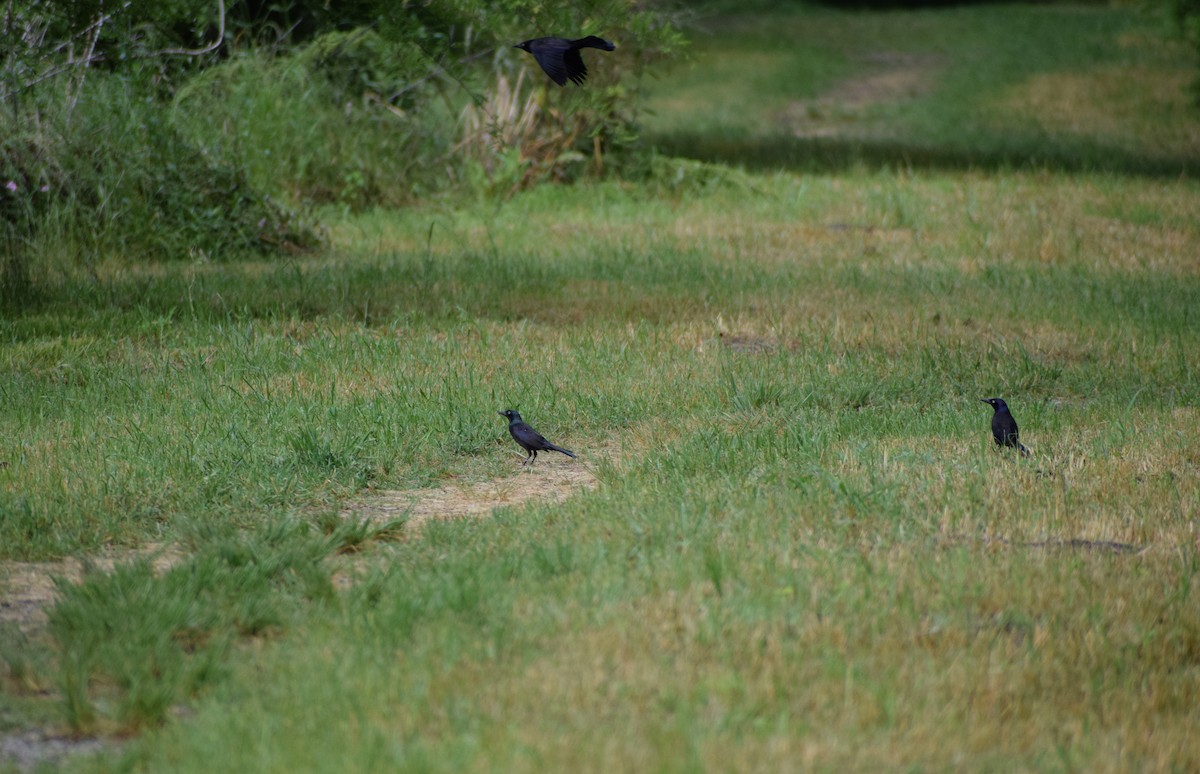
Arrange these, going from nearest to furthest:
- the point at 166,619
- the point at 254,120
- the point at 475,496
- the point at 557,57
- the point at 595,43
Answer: the point at 166,619 → the point at 475,496 → the point at 595,43 → the point at 557,57 → the point at 254,120

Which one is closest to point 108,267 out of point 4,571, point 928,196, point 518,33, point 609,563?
point 518,33

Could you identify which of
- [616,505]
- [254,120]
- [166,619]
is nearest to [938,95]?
[254,120]

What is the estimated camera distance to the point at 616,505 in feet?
16.5

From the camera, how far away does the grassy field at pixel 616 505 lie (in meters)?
3.48

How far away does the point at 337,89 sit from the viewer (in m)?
12.7

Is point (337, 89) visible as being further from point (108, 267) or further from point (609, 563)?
point (609, 563)

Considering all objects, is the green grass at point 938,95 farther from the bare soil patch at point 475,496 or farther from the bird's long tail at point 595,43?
the bare soil patch at point 475,496

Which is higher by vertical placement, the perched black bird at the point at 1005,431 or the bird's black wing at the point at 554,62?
the bird's black wing at the point at 554,62

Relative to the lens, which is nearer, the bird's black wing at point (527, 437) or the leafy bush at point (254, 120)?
the bird's black wing at point (527, 437)

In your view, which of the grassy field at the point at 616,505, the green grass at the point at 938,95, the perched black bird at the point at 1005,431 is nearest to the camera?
the grassy field at the point at 616,505

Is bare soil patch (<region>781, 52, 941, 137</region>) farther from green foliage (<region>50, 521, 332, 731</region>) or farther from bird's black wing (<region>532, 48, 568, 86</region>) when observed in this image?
green foliage (<region>50, 521, 332, 731</region>)

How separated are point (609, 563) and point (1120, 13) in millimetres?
38565

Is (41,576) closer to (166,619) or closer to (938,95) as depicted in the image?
(166,619)

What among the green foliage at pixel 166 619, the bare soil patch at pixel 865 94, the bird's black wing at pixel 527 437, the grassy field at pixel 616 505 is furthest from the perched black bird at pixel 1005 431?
the bare soil patch at pixel 865 94
